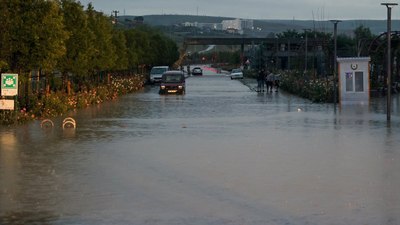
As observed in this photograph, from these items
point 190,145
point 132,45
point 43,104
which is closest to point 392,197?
point 190,145

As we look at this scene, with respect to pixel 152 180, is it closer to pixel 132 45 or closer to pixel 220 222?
pixel 220 222

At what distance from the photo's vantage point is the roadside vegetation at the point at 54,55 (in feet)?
95.9

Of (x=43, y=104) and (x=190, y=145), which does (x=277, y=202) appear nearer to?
(x=190, y=145)

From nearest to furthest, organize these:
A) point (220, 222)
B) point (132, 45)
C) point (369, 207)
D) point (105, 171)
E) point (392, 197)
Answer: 1. point (220, 222)
2. point (369, 207)
3. point (392, 197)
4. point (105, 171)
5. point (132, 45)

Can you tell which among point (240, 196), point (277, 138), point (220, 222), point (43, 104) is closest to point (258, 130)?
point (277, 138)

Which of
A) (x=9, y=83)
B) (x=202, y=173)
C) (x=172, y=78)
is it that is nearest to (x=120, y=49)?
(x=172, y=78)

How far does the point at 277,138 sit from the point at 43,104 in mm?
11877

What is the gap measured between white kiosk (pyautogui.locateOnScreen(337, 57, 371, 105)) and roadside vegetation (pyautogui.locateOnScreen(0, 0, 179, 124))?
11.7 metres

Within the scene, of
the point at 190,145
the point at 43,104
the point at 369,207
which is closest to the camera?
the point at 369,207

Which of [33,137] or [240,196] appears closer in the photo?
[240,196]

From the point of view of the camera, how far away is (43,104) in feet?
104

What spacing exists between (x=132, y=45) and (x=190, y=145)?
173 ft

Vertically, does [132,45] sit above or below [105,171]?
above

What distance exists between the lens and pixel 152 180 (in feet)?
48.1
